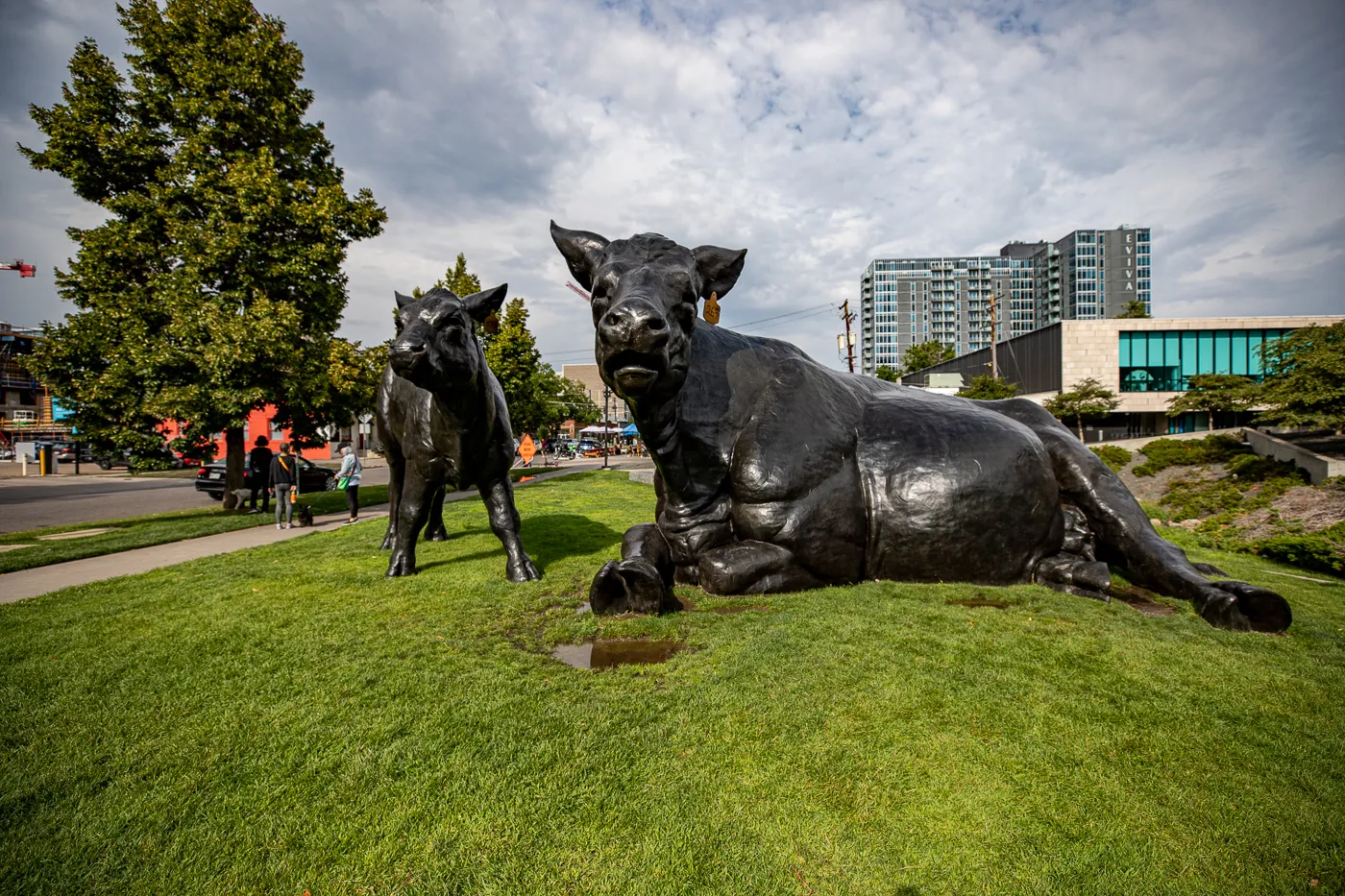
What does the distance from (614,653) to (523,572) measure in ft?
7.56

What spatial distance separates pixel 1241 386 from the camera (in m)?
18.8

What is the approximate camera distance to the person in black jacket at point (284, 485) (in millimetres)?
10539

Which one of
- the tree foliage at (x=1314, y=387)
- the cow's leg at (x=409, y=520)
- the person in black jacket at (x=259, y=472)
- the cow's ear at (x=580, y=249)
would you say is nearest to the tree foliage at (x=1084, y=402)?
the tree foliage at (x=1314, y=387)

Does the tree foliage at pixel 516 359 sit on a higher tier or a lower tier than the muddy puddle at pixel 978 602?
higher

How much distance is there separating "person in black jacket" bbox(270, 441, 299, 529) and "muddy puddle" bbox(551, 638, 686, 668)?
9.70 m

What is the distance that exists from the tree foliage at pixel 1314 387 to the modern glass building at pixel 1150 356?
98.0 ft

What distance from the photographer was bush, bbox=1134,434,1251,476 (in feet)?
52.6

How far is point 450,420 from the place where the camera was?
16.7 feet

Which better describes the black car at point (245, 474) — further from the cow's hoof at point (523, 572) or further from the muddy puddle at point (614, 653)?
the muddy puddle at point (614, 653)

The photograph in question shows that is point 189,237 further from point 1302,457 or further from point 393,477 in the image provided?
point 1302,457

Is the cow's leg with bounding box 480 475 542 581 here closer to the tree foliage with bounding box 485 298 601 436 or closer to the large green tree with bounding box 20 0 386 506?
the large green tree with bounding box 20 0 386 506

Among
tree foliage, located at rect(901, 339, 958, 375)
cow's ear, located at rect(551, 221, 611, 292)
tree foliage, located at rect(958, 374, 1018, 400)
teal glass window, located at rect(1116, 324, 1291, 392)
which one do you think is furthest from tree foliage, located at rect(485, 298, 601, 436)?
Answer: tree foliage, located at rect(901, 339, 958, 375)

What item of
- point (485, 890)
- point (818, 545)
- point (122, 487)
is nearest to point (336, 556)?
point (818, 545)

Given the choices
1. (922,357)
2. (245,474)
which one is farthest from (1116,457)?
(922,357)
